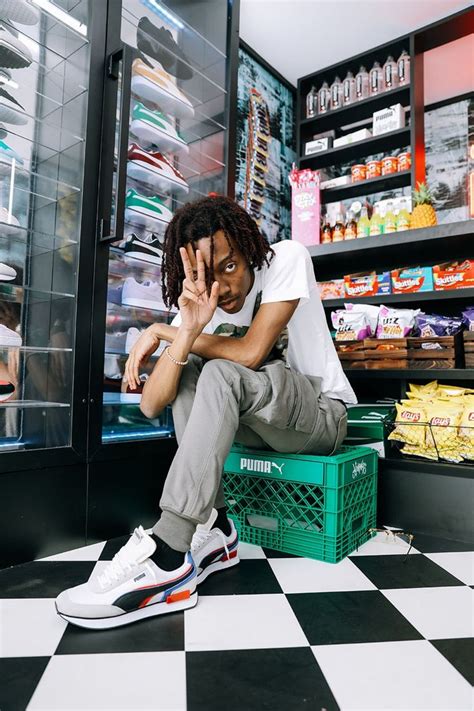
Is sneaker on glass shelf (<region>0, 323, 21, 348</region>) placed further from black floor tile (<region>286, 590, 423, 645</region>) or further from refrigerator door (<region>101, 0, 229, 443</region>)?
black floor tile (<region>286, 590, 423, 645</region>)

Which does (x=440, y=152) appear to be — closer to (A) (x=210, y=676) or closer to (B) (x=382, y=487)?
(B) (x=382, y=487)

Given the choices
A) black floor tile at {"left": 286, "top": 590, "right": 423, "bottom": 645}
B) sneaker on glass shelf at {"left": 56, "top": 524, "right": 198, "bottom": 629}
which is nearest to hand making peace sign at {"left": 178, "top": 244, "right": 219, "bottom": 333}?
sneaker on glass shelf at {"left": 56, "top": 524, "right": 198, "bottom": 629}

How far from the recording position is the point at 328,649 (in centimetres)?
107

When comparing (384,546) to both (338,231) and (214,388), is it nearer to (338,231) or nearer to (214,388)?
(214,388)

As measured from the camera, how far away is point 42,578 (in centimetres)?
147

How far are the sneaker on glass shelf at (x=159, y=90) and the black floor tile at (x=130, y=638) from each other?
220 centimetres

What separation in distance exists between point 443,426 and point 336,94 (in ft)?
9.84

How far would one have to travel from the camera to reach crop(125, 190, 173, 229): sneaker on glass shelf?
2.21 metres

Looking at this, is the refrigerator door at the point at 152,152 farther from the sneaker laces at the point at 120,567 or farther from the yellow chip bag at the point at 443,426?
the yellow chip bag at the point at 443,426

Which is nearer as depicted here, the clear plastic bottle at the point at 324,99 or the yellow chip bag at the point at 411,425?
the yellow chip bag at the point at 411,425

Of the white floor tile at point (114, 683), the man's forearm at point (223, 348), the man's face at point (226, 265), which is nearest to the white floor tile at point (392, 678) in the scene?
the white floor tile at point (114, 683)

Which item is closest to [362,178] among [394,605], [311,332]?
[311,332]

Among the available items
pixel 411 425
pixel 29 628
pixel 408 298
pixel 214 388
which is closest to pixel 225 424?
pixel 214 388

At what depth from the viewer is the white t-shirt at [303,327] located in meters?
1.68
